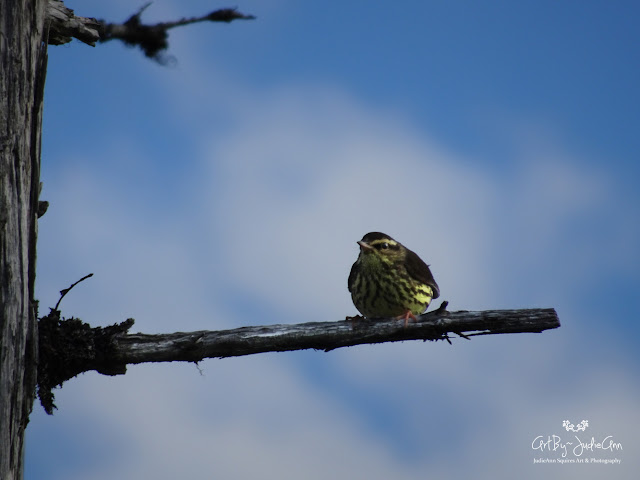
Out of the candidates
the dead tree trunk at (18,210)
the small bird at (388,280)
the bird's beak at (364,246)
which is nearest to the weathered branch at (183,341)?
the dead tree trunk at (18,210)

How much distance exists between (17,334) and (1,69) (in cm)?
157

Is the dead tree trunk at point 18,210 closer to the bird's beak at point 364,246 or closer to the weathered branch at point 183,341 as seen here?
the weathered branch at point 183,341

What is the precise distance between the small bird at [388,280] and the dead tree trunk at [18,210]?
3.88 m

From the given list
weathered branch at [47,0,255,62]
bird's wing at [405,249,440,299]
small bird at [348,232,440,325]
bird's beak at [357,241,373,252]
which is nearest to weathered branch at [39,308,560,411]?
weathered branch at [47,0,255,62]

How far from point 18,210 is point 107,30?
1529mm

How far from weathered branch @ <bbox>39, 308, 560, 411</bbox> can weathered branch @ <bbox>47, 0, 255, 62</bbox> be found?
190 centimetres

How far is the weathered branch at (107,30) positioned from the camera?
16.7 feet

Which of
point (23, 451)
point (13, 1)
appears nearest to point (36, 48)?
point (13, 1)

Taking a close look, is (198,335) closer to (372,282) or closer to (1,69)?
(1,69)

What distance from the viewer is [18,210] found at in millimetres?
4516

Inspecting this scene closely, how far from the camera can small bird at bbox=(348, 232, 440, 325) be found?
7824 mm

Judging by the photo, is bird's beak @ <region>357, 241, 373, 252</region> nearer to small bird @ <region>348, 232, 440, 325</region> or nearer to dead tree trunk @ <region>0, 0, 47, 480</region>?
small bird @ <region>348, 232, 440, 325</region>

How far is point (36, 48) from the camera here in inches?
188

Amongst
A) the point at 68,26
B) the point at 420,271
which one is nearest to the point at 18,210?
the point at 68,26
